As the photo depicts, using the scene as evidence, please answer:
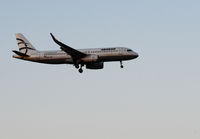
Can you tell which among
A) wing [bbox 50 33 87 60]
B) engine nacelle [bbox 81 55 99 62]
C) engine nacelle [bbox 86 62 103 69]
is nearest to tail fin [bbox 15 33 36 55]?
wing [bbox 50 33 87 60]

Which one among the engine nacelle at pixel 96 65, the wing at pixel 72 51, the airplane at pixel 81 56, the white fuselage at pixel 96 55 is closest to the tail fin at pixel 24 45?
the airplane at pixel 81 56

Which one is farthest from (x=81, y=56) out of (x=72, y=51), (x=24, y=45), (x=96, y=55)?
(x=24, y=45)

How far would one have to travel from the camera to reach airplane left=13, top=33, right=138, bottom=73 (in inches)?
2857

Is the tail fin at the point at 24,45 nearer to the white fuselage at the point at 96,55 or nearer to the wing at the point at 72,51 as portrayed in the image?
the white fuselage at the point at 96,55

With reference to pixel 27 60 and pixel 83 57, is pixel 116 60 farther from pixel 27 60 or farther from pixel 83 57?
pixel 27 60

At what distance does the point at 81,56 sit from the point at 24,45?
17826 mm

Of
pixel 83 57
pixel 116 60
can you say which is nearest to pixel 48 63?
pixel 83 57

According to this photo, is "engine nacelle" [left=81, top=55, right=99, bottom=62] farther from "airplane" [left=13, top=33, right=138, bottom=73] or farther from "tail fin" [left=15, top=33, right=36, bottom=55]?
"tail fin" [left=15, top=33, right=36, bottom=55]

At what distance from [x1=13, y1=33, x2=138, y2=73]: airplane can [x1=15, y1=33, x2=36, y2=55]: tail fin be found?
10.5 ft

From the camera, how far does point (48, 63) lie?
77.7 m

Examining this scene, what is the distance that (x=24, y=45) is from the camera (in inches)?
3420

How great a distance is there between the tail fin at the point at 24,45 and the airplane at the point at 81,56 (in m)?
3.20

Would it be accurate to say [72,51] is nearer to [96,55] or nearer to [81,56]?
[81,56]

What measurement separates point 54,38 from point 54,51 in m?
7.39
